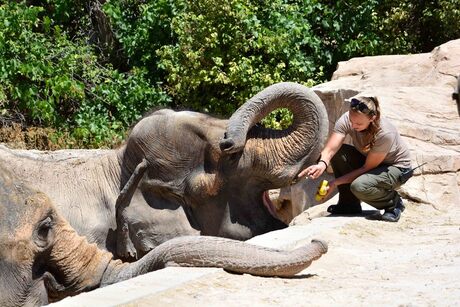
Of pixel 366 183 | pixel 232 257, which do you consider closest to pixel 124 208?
pixel 366 183

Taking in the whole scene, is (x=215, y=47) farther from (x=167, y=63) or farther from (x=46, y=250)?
(x=46, y=250)

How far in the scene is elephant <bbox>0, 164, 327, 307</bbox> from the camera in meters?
6.24

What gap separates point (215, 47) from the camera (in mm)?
A: 15492

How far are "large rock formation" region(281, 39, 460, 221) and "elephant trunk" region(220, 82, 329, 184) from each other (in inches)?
67.4

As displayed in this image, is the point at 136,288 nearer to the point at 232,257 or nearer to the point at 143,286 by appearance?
the point at 143,286

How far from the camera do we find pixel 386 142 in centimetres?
902

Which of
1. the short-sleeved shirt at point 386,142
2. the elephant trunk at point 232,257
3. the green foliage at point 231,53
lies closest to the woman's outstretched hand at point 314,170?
the short-sleeved shirt at point 386,142

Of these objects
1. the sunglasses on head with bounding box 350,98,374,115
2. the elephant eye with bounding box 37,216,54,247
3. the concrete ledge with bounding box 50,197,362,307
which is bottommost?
the concrete ledge with bounding box 50,197,362,307

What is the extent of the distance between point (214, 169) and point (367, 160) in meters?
1.39

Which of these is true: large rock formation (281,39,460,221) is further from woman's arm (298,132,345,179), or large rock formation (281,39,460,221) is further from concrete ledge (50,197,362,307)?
concrete ledge (50,197,362,307)

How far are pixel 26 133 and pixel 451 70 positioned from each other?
18.3 ft

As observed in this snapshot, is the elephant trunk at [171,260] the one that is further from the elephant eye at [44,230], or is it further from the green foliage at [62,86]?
the green foliage at [62,86]

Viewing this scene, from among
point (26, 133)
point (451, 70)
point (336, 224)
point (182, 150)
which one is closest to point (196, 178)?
point (182, 150)

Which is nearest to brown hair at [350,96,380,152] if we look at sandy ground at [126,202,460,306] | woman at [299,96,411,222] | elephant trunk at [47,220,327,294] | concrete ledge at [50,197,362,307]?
woman at [299,96,411,222]
